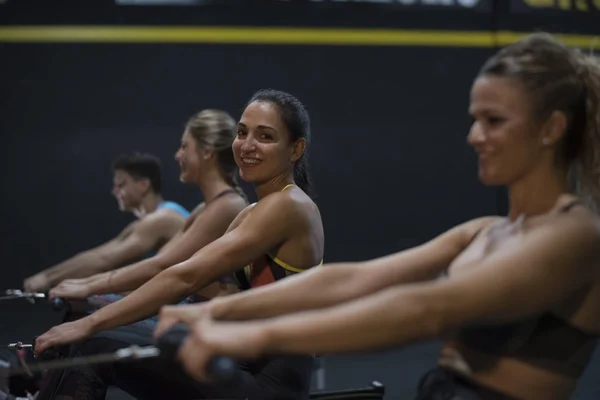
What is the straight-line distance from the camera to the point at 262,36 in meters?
6.00

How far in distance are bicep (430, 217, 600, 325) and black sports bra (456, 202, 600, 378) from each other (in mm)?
73

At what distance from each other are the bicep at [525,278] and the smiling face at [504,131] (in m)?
0.14

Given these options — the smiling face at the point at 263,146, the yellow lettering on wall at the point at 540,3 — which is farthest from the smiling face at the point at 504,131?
the yellow lettering on wall at the point at 540,3

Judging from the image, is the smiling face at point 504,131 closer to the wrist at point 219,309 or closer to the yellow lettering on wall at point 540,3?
the wrist at point 219,309

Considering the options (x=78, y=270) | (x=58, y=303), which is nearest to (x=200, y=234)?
(x=58, y=303)

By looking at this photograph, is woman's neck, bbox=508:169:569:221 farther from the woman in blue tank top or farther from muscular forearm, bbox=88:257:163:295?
muscular forearm, bbox=88:257:163:295

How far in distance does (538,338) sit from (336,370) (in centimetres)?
310

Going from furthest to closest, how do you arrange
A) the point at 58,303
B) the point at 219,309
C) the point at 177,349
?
the point at 58,303, the point at 219,309, the point at 177,349

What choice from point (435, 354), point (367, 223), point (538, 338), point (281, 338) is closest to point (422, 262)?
point (538, 338)

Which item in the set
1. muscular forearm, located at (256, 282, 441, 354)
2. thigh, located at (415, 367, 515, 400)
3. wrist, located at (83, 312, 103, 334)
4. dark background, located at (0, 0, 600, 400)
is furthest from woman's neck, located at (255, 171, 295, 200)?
dark background, located at (0, 0, 600, 400)

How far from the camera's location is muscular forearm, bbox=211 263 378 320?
68.2 inches

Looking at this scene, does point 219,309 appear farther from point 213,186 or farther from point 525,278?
point 213,186

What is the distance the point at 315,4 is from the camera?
236 inches

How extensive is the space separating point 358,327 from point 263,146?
134cm
